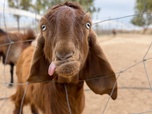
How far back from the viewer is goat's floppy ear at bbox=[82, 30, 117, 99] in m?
2.02

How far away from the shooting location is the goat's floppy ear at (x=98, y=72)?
2.02m

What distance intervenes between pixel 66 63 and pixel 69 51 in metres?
0.06

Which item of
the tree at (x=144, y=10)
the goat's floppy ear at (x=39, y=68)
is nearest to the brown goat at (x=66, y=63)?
the goat's floppy ear at (x=39, y=68)

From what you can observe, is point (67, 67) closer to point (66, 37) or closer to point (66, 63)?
point (66, 63)

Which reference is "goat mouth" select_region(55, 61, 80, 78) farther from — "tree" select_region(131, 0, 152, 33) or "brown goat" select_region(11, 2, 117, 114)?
"tree" select_region(131, 0, 152, 33)

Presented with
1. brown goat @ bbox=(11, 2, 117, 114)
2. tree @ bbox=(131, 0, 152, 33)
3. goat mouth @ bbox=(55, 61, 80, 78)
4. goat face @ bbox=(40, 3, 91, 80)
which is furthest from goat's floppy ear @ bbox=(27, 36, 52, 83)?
tree @ bbox=(131, 0, 152, 33)

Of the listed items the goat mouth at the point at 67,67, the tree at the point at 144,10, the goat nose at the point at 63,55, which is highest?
the goat nose at the point at 63,55

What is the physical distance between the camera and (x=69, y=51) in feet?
4.91

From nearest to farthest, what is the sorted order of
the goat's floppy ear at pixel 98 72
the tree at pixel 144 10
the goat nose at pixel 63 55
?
the goat nose at pixel 63 55 → the goat's floppy ear at pixel 98 72 → the tree at pixel 144 10

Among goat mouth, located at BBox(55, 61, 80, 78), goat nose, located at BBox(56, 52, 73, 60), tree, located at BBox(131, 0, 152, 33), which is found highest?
goat nose, located at BBox(56, 52, 73, 60)

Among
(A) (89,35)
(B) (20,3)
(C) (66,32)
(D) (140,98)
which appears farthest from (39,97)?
(B) (20,3)

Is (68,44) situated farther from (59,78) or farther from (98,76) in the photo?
(98,76)

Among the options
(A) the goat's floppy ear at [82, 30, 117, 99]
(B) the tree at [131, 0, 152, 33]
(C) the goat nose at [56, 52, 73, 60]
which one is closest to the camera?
(C) the goat nose at [56, 52, 73, 60]

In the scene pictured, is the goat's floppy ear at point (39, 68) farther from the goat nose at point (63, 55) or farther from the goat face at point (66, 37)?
the goat nose at point (63, 55)
